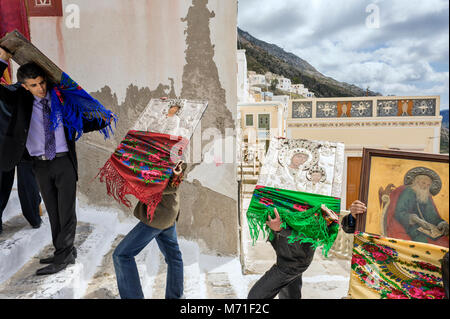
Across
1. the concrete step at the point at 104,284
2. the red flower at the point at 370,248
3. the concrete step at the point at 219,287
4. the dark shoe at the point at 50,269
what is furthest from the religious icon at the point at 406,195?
the dark shoe at the point at 50,269

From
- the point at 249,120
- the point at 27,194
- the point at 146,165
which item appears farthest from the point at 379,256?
the point at 249,120

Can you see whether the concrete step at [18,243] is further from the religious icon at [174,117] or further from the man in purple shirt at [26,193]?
the religious icon at [174,117]

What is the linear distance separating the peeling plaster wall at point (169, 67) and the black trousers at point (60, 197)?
1130mm

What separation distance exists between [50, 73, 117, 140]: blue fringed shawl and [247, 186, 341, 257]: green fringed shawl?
145 centimetres

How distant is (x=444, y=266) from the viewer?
4.32ft

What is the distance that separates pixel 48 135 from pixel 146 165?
2.81ft

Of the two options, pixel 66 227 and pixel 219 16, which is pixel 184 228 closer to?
pixel 66 227

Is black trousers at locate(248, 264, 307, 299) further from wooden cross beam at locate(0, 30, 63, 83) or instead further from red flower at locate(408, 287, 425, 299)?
wooden cross beam at locate(0, 30, 63, 83)

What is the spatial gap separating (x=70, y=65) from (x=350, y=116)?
23.3 ft

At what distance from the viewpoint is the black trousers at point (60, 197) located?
2021mm

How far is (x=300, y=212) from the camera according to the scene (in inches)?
65.7

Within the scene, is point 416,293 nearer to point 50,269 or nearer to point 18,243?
point 50,269

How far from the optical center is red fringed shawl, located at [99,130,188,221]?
5.74 ft
